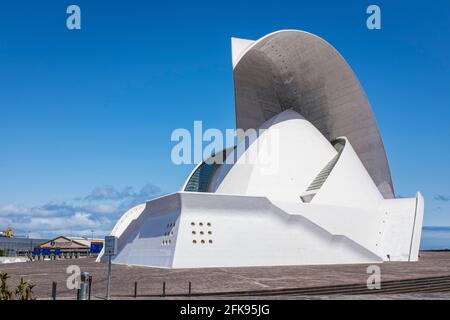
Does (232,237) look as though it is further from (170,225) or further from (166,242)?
(166,242)

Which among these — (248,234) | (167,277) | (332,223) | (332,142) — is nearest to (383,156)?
(332,142)

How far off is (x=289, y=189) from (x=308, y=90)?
24.7 feet

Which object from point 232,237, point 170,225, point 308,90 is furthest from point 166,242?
point 308,90

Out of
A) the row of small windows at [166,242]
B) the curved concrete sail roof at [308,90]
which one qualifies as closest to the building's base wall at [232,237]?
the row of small windows at [166,242]

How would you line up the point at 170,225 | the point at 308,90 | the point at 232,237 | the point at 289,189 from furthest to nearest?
the point at 308,90
the point at 289,189
the point at 170,225
the point at 232,237

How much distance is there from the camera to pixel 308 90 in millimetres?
28609

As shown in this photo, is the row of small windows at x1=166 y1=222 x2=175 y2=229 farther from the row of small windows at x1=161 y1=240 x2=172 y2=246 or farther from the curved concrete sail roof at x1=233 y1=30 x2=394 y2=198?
the curved concrete sail roof at x1=233 y1=30 x2=394 y2=198

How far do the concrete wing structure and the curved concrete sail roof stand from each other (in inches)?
2.7

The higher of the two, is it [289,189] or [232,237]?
[289,189]

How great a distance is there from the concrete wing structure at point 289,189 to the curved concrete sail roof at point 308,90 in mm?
68

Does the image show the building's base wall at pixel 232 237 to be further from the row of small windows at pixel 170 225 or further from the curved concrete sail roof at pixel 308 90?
the curved concrete sail roof at pixel 308 90

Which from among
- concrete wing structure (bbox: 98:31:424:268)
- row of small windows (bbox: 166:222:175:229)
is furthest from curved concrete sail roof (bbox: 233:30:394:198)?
row of small windows (bbox: 166:222:175:229)

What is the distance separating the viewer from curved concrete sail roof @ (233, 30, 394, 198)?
2627cm

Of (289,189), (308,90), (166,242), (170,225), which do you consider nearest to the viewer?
(166,242)
